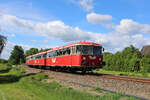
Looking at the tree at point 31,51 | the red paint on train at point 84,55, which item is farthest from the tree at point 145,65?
the tree at point 31,51

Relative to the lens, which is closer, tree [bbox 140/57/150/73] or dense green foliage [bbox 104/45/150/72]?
tree [bbox 140/57/150/73]

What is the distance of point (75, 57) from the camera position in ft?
52.7

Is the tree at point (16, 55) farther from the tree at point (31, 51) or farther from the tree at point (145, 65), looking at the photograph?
the tree at point (145, 65)

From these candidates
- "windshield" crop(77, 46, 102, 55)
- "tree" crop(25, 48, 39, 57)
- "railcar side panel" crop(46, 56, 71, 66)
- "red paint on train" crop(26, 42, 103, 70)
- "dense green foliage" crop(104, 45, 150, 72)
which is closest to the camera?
"red paint on train" crop(26, 42, 103, 70)

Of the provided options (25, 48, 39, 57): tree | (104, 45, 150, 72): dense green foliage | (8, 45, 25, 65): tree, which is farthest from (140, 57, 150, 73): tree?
(25, 48, 39, 57): tree

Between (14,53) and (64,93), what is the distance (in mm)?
90300

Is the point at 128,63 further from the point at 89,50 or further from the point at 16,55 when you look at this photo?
the point at 16,55

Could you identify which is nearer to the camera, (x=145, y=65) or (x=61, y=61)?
(x=61, y=61)

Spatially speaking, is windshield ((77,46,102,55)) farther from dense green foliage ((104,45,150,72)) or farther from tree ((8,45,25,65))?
tree ((8,45,25,65))

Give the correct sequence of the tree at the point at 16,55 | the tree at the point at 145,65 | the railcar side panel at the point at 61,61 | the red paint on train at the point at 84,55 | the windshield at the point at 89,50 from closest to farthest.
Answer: the red paint on train at the point at 84,55
the windshield at the point at 89,50
the railcar side panel at the point at 61,61
the tree at the point at 145,65
the tree at the point at 16,55

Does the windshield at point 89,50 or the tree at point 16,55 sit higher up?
the tree at point 16,55

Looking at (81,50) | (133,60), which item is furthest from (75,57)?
(133,60)

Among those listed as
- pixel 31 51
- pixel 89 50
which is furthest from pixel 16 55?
pixel 89 50

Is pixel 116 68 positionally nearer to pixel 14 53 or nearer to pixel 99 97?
pixel 99 97
